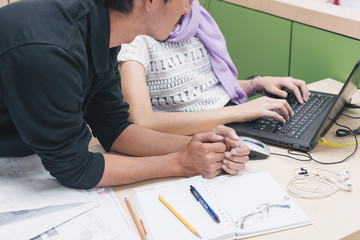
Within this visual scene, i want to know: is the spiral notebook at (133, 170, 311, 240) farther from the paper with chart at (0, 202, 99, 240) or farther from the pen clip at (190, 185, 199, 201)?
the paper with chart at (0, 202, 99, 240)

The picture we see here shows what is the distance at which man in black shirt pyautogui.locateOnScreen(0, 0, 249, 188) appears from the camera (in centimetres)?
78

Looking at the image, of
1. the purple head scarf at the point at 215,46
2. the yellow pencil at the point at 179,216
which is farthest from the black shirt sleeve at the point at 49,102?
the purple head scarf at the point at 215,46

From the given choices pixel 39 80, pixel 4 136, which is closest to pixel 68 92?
pixel 39 80

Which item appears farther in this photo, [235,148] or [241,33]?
[241,33]

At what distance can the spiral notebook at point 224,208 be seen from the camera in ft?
2.75

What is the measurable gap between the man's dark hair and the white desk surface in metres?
0.42

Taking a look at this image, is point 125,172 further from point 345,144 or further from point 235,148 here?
point 345,144

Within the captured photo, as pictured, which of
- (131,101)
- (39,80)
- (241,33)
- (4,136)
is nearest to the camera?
(39,80)

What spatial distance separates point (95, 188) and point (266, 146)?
468mm

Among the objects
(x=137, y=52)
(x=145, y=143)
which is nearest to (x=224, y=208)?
(x=145, y=143)

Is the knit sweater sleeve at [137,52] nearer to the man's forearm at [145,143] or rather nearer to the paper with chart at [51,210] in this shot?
the man's forearm at [145,143]

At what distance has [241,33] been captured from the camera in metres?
2.13

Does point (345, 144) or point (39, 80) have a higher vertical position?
point (39, 80)

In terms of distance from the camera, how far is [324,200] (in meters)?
0.94
